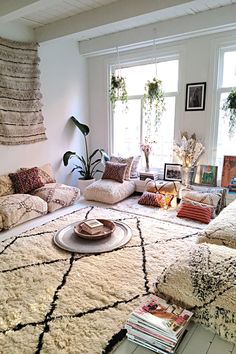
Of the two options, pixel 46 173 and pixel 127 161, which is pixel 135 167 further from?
pixel 46 173

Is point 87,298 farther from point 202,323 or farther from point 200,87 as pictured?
point 200,87

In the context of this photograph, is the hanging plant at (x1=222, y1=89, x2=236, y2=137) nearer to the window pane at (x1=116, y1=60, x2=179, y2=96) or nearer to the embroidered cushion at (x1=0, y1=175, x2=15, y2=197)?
the window pane at (x1=116, y1=60, x2=179, y2=96)

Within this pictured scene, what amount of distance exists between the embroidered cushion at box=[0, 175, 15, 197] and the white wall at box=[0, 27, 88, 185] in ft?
0.54

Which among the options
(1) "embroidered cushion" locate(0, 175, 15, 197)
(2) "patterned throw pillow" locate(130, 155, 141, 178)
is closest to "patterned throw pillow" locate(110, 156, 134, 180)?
(2) "patterned throw pillow" locate(130, 155, 141, 178)

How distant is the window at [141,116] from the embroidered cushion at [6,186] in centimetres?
221

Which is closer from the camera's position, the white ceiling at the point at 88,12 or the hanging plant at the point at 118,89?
the white ceiling at the point at 88,12

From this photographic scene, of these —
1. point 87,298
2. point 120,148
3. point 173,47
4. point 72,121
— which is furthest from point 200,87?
point 87,298

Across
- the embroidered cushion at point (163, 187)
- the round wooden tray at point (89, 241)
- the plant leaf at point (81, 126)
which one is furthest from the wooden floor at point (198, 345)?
the plant leaf at point (81, 126)

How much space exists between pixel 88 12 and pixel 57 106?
1.70m

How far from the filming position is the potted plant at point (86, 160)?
489 centimetres

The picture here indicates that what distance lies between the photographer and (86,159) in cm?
554

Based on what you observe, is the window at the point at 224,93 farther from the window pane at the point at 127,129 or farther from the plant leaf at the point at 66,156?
the plant leaf at the point at 66,156

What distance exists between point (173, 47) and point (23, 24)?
2.41 meters

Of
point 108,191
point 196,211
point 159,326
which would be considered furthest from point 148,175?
point 159,326
